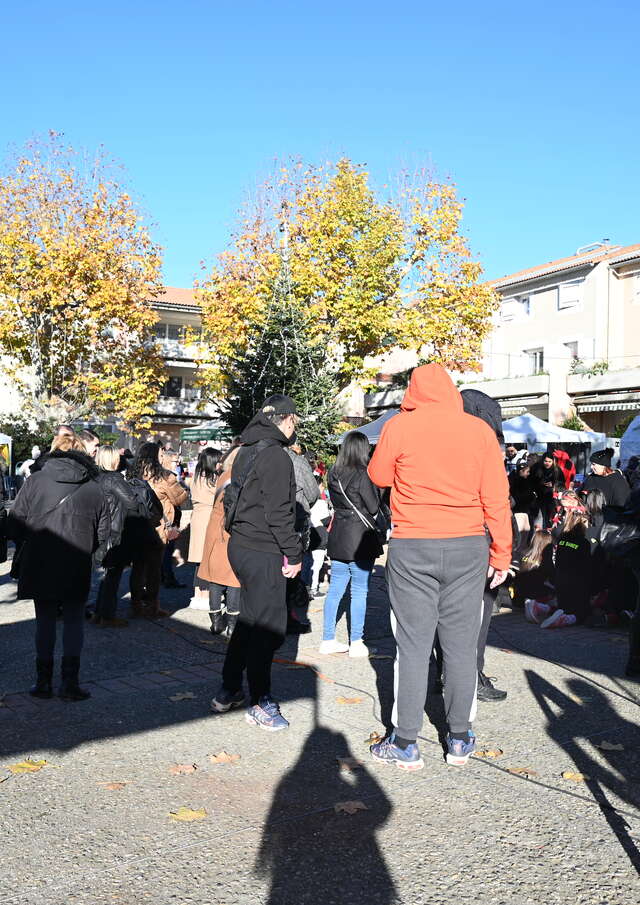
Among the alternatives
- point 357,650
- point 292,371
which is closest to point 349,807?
point 357,650

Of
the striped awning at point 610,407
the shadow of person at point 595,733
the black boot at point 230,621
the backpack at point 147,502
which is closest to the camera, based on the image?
the shadow of person at point 595,733

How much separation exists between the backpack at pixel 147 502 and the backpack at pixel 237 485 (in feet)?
10.9

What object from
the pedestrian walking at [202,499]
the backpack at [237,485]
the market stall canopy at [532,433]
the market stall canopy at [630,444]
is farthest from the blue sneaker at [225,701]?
the market stall canopy at [532,433]

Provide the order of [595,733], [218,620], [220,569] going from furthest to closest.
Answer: [218,620] < [220,569] < [595,733]

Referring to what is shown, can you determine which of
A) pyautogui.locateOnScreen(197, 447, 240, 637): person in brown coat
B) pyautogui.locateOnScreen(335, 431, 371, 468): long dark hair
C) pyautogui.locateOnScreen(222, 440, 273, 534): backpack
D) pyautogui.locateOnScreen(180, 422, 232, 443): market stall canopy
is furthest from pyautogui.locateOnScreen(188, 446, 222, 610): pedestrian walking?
pyautogui.locateOnScreen(180, 422, 232, 443): market stall canopy

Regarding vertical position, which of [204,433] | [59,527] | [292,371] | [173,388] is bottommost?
[59,527]

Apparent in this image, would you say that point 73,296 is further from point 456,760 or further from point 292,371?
point 456,760

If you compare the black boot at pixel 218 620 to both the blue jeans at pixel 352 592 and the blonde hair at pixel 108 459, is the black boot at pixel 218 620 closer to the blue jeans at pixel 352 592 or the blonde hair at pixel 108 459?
the blue jeans at pixel 352 592

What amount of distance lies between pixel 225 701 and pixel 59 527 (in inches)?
58.8

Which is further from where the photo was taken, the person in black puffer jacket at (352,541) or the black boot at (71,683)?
the person in black puffer jacket at (352,541)

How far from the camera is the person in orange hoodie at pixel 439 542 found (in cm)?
429

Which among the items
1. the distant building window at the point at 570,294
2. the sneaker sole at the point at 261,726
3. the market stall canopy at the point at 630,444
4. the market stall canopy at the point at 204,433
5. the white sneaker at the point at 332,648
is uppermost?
the distant building window at the point at 570,294

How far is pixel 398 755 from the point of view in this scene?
4391mm

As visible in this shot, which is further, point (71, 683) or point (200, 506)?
point (200, 506)
